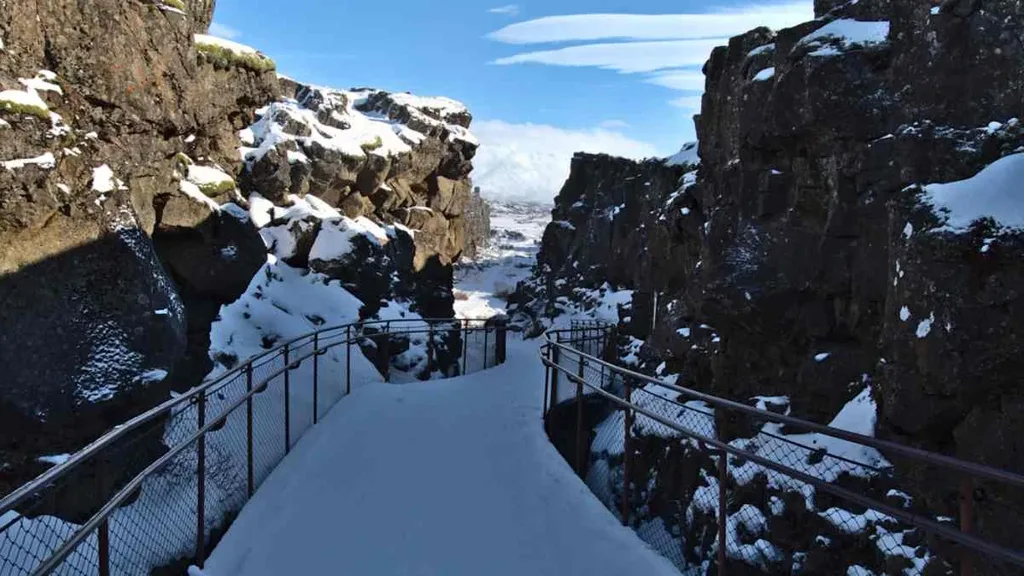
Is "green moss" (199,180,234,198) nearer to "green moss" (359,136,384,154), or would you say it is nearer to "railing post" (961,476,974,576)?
"green moss" (359,136,384,154)

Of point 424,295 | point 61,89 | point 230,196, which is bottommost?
point 424,295

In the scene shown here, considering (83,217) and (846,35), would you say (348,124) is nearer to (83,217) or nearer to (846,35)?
(83,217)

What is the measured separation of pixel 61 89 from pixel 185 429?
5.26 metres

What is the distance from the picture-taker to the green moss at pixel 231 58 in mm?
17125

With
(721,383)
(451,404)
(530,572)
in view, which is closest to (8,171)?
(451,404)

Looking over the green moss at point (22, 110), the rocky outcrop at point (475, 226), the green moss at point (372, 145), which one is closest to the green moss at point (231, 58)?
the green moss at point (22, 110)

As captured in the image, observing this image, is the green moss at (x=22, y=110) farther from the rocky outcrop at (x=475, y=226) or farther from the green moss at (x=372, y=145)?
the rocky outcrop at (x=475, y=226)

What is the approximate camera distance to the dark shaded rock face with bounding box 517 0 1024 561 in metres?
7.25

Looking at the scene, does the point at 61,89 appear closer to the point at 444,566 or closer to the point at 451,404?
the point at 451,404

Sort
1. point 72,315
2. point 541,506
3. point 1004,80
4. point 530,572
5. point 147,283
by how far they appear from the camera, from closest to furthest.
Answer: point 530,572
point 541,506
point 1004,80
point 72,315
point 147,283

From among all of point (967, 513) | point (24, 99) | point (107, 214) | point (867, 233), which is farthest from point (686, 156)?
point (967, 513)

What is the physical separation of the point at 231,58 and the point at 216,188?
3987mm

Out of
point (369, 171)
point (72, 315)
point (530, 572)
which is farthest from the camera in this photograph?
point (369, 171)

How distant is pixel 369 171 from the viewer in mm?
31609
